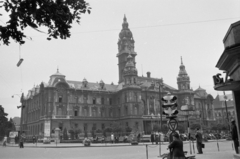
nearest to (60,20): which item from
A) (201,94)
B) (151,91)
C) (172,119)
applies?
(172,119)

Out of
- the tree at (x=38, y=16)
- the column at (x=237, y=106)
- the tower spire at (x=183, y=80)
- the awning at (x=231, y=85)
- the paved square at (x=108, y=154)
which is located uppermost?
the tower spire at (x=183, y=80)

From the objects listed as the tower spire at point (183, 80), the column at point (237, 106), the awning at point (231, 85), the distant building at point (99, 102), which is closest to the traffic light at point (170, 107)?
the awning at point (231, 85)

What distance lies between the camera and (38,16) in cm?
597

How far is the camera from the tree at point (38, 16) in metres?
5.76

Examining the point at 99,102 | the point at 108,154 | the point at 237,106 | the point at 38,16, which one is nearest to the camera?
the point at 38,16

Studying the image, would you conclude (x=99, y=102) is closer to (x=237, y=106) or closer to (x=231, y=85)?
(x=237, y=106)

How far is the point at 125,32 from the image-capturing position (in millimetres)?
78625

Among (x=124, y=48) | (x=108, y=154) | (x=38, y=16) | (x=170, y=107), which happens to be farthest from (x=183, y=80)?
(x=38, y=16)

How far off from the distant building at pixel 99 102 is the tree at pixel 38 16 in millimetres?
52536

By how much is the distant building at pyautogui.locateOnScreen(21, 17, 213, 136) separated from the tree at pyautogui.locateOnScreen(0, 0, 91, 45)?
52.5 metres

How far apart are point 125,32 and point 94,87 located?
21.5 m

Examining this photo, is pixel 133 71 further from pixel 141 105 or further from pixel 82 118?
pixel 82 118

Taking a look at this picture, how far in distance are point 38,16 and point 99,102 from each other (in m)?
64.3

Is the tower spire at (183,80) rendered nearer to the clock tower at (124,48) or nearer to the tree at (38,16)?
the clock tower at (124,48)
